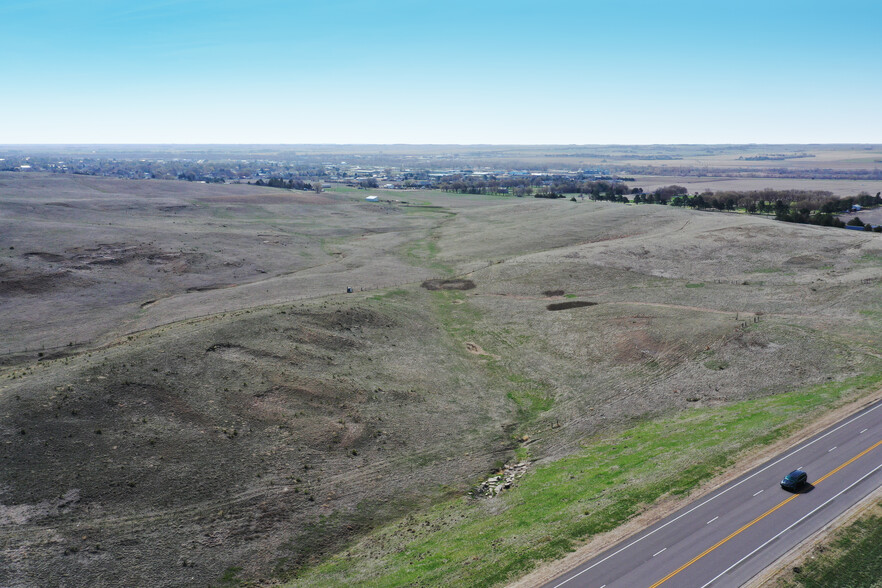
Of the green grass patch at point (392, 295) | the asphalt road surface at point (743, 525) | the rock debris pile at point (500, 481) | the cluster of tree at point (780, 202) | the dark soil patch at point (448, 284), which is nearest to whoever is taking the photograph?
the asphalt road surface at point (743, 525)

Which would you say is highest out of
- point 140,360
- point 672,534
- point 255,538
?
point 140,360

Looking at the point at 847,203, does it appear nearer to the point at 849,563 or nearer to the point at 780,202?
the point at 780,202

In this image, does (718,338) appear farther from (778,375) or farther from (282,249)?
(282,249)

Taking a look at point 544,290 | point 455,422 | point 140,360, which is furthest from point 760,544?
point 544,290

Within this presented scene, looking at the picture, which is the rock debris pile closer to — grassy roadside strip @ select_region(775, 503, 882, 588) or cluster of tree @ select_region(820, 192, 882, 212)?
grassy roadside strip @ select_region(775, 503, 882, 588)

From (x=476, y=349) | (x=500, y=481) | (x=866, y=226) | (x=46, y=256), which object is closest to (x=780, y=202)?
(x=866, y=226)

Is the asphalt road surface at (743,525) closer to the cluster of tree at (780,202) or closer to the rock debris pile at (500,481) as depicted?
the rock debris pile at (500,481)

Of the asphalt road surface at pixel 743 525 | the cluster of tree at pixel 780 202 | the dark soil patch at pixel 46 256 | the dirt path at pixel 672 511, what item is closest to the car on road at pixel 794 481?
the asphalt road surface at pixel 743 525
